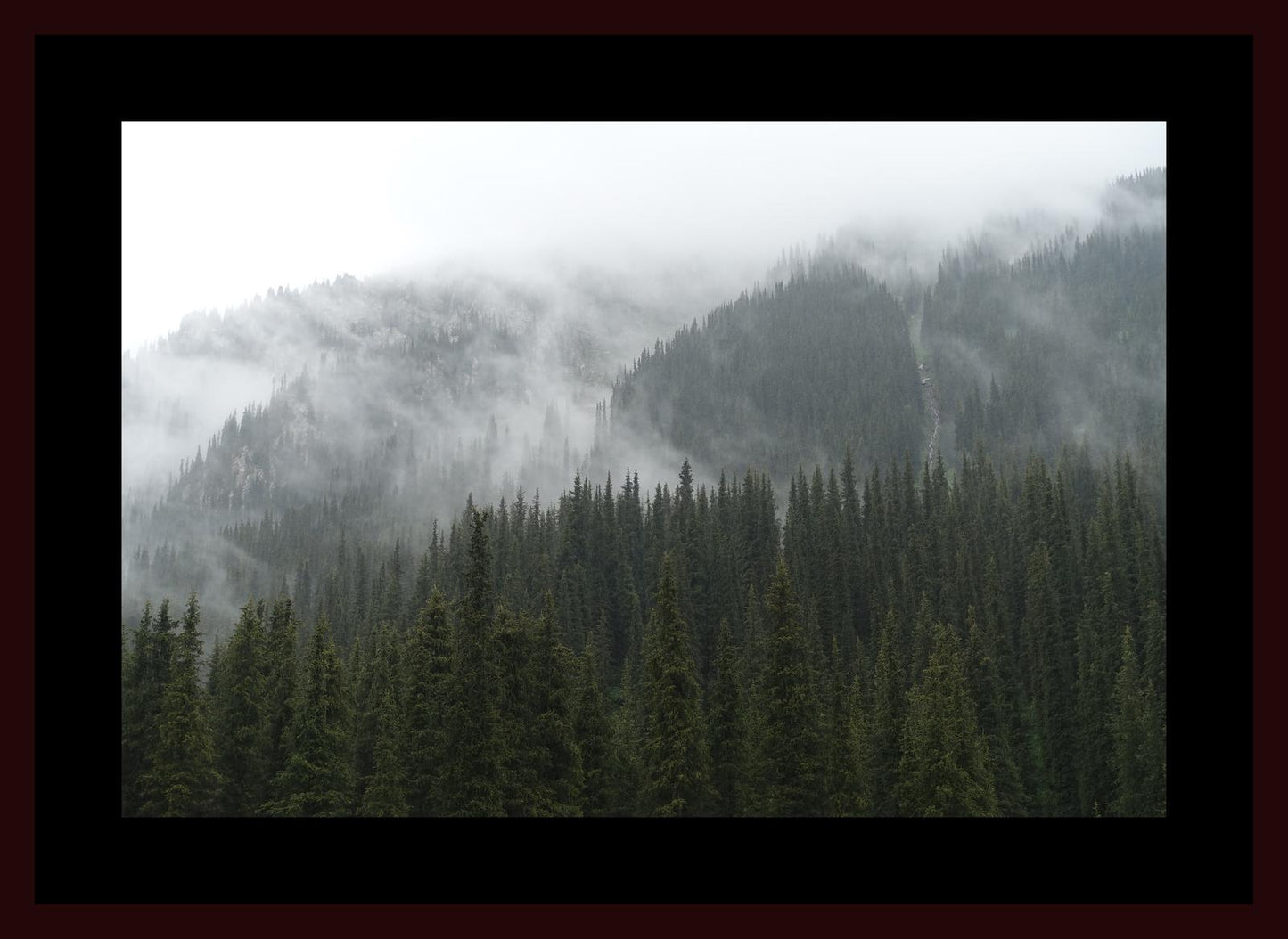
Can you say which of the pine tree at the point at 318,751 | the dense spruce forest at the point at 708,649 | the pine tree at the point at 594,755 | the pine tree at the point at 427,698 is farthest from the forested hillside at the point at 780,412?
the pine tree at the point at 318,751

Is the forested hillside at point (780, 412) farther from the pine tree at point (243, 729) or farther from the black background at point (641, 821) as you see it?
→ the black background at point (641, 821)

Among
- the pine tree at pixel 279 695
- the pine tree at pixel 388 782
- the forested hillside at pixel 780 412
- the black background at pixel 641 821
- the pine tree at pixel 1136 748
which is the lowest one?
the pine tree at pixel 1136 748

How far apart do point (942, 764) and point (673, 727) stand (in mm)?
10443

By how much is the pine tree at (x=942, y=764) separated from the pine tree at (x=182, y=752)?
24080mm

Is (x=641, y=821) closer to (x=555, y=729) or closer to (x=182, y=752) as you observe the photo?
(x=555, y=729)

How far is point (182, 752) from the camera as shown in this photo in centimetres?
2677

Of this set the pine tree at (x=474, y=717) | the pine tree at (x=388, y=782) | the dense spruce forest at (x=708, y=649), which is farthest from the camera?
the pine tree at (x=388, y=782)

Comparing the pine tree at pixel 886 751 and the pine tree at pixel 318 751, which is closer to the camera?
the pine tree at pixel 318 751

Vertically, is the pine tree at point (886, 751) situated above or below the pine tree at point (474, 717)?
below

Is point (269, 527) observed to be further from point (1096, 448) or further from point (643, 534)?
point (1096, 448)

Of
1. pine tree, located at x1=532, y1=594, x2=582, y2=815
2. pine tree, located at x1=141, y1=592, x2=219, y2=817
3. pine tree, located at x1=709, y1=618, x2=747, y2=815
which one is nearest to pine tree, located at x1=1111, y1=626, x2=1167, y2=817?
pine tree, located at x1=709, y1=618, x2=747, y2=815

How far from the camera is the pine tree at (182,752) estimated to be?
2603cm

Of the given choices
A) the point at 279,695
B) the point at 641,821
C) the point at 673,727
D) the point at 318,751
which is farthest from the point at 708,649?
the point at 641,821
